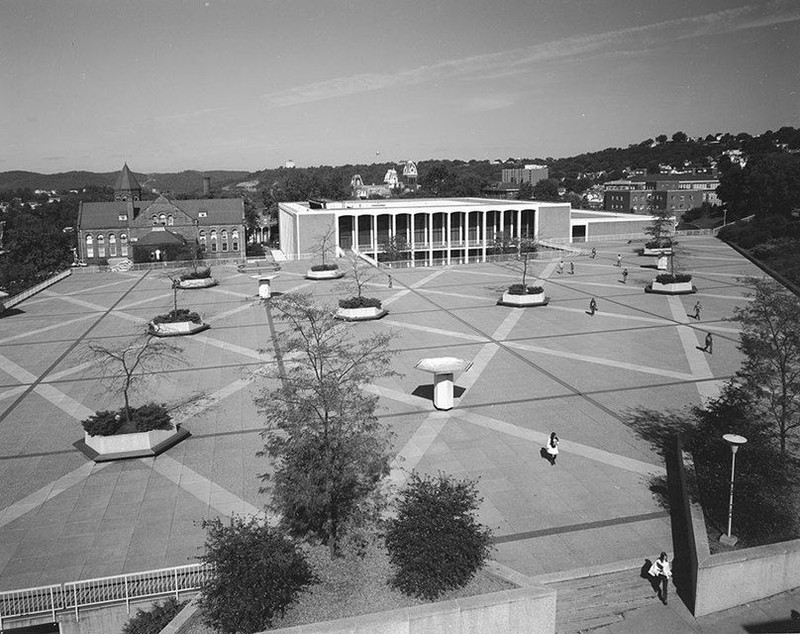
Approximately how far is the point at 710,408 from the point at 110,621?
55.4 ft

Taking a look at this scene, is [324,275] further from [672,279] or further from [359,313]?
[672,279]

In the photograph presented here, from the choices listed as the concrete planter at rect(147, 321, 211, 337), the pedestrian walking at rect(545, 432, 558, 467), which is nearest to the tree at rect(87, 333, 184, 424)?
the concrete planter at rect(147, 321, 211, 337)

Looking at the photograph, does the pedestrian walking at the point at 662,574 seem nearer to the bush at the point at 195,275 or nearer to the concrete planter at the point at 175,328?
the concrete planter at the point at 175,328

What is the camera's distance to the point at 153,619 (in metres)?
10.5

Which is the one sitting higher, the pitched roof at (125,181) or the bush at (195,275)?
the pitched roof at (125,181)

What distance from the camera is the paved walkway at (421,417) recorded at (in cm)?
1302

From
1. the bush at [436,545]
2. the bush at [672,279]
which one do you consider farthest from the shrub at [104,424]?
the bush at [672,279]

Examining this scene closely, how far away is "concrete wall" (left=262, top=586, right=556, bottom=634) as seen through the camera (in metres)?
9.80

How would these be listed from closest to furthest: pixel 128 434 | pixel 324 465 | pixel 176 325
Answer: pixel 324 465 < pixel 128 434 < pixel 176 325

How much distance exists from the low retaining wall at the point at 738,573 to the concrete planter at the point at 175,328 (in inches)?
974

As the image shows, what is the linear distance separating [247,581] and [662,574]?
24.9 ft

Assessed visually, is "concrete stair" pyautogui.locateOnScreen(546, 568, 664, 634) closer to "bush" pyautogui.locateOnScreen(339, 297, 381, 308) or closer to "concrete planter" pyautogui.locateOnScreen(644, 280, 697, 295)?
"bush" pyautogui.locateOnScreen(339, 297, 381, 308)

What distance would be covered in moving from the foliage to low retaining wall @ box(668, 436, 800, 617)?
7.38 meters

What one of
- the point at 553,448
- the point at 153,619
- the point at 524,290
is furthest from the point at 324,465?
the point at 524,290
